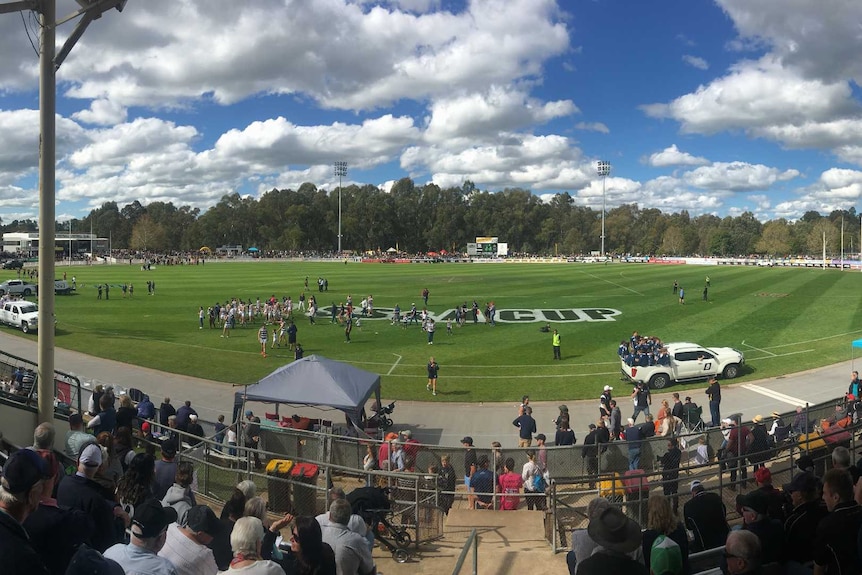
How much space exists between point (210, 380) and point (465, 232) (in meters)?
156

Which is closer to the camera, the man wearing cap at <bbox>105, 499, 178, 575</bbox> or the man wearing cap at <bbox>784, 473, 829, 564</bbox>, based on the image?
the man wearing cap at <bbox>105, 499, 178, 575</bbox>

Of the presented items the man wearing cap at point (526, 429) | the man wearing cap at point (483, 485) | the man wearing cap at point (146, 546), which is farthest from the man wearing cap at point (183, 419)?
the man wearing cap at point (146, 546)

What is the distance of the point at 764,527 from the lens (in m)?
5.38

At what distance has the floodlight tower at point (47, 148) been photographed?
30.7ft

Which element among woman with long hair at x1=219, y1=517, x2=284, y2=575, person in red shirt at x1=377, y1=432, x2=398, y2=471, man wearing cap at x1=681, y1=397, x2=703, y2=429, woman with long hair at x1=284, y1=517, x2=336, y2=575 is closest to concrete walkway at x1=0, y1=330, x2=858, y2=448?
man wearing cap at x1=681, y1=397, x2=703, y2=429

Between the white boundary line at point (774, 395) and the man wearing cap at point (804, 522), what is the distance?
16195 mm

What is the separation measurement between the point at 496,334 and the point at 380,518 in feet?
85.5

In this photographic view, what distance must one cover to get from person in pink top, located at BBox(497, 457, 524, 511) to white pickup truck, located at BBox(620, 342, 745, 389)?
13145 mm

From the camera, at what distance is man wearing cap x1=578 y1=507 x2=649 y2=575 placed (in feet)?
13.4

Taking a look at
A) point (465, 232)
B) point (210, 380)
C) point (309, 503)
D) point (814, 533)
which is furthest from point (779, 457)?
point (465, 232)

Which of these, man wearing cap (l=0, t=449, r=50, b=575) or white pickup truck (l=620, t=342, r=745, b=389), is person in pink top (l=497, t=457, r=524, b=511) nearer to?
man wearing cap (l=0, t=449, r=50, b=575)

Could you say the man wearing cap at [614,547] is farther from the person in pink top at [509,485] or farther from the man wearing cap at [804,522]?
the person in pink top at [509,485]

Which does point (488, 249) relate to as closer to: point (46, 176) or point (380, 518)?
point (46, 176)

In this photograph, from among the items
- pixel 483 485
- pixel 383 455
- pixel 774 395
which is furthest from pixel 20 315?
pixel 774 395
